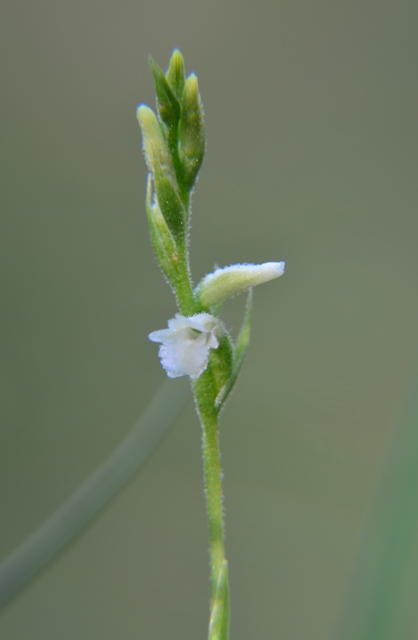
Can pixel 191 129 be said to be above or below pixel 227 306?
below

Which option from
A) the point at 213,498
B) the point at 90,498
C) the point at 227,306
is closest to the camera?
the point at 213,498

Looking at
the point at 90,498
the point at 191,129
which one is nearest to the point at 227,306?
the point at 90,498

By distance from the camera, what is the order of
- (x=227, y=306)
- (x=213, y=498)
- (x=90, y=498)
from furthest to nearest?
(x=227, y=306) → (x=90, y=498) → (x=213, y=498)

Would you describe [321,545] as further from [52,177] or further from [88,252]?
[52,177]

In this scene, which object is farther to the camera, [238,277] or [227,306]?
[227,306]

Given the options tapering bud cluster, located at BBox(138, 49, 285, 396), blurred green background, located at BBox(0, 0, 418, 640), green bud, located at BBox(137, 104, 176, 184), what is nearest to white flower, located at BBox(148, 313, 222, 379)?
tapering bud cluster, located at BBox(138, 49, 285, 396)

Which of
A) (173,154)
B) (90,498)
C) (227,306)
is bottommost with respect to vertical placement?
(90,498)

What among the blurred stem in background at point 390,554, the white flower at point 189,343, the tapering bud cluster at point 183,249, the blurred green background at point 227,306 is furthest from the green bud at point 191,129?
the blurred green background at point 227,306

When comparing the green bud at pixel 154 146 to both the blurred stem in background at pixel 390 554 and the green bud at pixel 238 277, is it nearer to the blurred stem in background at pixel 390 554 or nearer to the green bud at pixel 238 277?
the green bud at pixel 238 277

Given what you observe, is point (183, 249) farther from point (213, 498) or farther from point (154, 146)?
point (213, 498)

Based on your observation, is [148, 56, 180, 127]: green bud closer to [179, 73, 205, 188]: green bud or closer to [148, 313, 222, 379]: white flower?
[179, 73, 205, 188]: green bud
